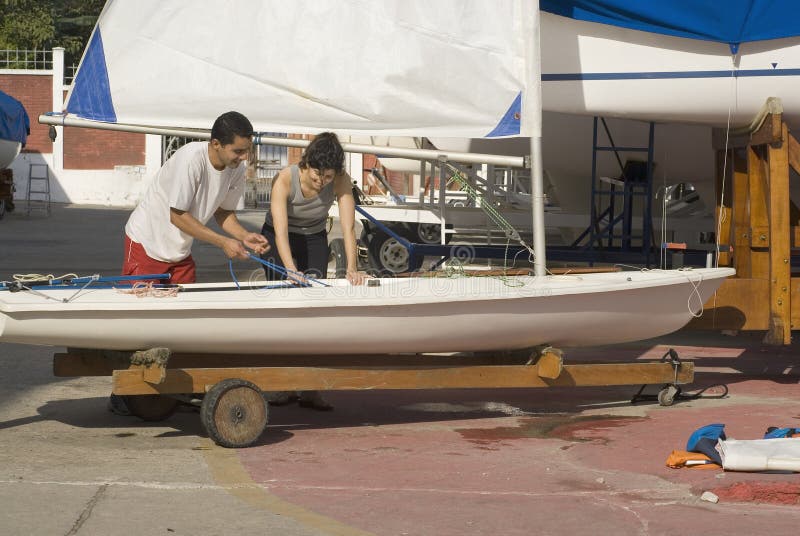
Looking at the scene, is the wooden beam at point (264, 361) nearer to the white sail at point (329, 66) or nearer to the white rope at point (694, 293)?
the white rope at point (694, 293)

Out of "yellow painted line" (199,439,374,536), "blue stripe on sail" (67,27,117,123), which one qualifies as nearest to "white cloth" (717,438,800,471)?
"yellow painted line" (199,439,374,536)

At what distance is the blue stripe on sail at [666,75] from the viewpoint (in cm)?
815

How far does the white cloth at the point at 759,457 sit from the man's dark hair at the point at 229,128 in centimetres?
282

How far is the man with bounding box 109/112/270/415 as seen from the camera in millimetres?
6188

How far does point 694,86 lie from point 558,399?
241cm

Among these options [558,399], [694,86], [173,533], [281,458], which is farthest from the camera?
[694,86]

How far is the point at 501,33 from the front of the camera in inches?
269

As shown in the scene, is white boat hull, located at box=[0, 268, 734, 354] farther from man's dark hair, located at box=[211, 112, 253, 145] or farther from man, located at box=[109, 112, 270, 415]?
man's dark hair, located at box=[211, 112, 253, 145]

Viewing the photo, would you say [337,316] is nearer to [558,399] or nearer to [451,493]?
[451,493]

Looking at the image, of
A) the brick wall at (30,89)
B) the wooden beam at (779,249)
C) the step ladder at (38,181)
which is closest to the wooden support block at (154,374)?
the wooden beam at (779,249)

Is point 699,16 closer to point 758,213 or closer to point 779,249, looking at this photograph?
point 758,213

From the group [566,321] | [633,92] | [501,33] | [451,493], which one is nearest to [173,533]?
[451,493]

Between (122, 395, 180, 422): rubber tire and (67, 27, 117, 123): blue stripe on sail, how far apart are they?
5.56ft

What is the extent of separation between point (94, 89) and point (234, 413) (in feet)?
7.85
